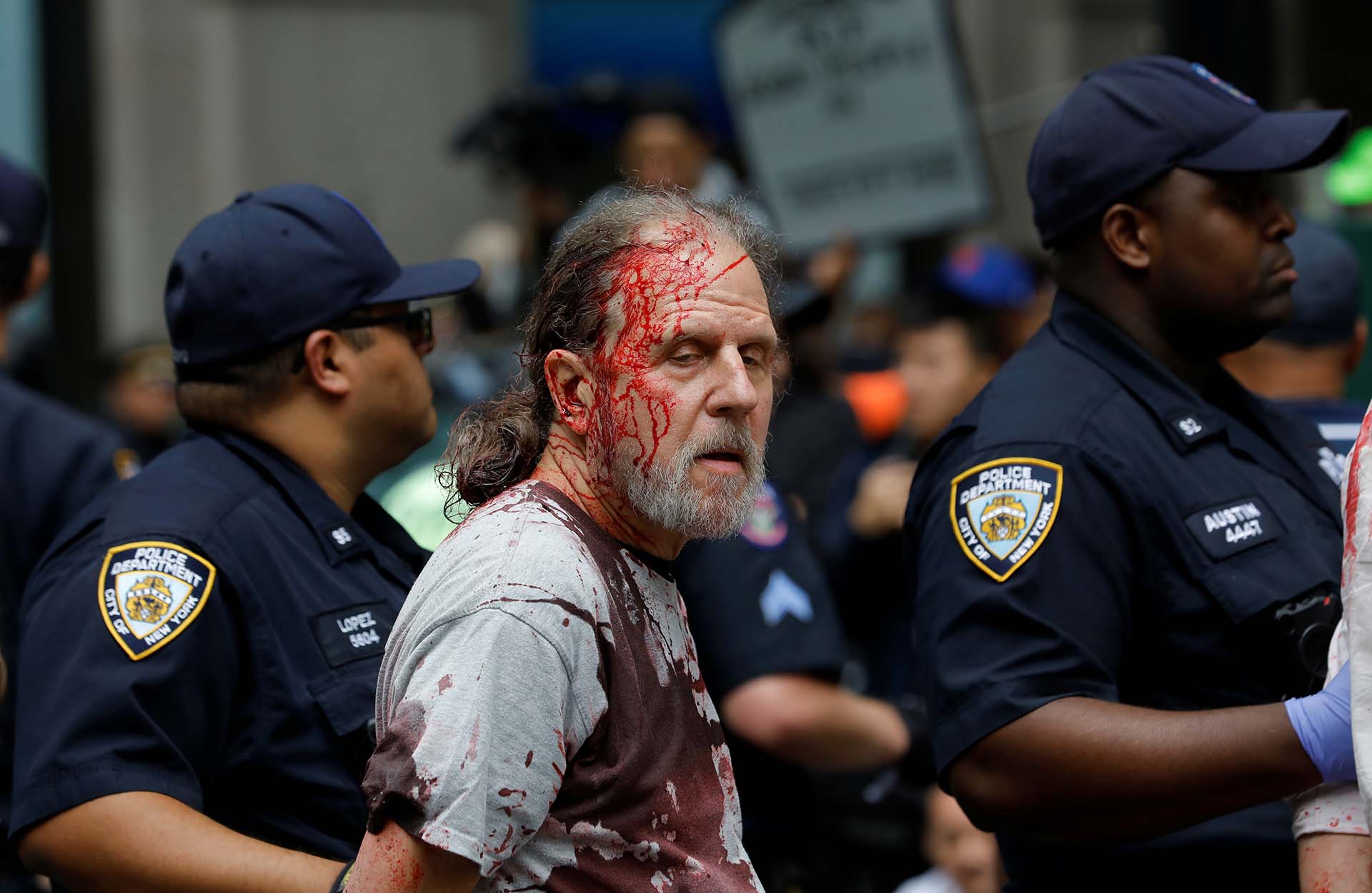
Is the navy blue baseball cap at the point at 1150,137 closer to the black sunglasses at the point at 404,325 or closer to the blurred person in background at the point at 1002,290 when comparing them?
the black sunglasses at the point at 404,325

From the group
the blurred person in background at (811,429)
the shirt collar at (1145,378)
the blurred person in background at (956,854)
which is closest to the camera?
the shirt collar at (1145,378)

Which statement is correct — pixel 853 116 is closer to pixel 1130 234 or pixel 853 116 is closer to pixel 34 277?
pixel 34 277

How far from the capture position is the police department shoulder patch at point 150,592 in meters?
2.59

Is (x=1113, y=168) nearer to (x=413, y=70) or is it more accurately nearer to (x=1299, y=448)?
(x=1299, y=448)

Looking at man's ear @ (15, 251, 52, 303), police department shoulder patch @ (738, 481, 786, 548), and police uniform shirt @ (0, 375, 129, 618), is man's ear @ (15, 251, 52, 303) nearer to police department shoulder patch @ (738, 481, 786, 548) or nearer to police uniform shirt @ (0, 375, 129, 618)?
police uniform shirt @ (0, 375, 129, 618)

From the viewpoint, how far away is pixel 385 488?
211 inches

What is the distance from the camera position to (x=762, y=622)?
3.74m

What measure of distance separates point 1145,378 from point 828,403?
10.8 feet

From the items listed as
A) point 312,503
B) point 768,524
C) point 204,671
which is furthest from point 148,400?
point 204,671

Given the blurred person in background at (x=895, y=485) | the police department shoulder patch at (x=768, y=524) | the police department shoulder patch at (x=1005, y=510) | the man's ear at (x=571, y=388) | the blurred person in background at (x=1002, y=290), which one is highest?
the man's ear at (x=571, y=388)

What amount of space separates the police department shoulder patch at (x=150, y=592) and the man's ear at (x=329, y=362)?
0.43 meters

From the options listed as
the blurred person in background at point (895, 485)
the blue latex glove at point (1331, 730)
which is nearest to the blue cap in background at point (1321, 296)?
the blurred person in background at point (895, 485)

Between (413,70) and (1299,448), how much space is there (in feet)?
36.7

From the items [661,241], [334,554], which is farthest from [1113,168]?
[334,554]
